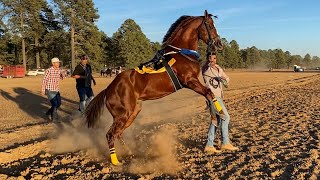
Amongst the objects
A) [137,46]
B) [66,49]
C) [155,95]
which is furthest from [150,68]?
[137,46]

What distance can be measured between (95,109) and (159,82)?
1480 mm

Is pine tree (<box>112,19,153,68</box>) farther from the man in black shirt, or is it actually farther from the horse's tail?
the horse's tail

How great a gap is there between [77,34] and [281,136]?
54403 mm

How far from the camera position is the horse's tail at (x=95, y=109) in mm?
7047

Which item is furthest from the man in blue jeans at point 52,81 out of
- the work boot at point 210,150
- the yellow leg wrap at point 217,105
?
the yellow leg wrap at point 217,105

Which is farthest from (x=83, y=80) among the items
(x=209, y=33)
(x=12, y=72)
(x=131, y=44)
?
(x=131, y=44)

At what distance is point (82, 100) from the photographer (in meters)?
11.0

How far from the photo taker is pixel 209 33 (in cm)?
686

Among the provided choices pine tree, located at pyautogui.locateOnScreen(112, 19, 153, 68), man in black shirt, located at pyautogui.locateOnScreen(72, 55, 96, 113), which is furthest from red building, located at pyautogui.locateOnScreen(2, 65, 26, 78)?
man in black shirt, located at pyautogui.locateOnScreen(72, 55, 96, 113)

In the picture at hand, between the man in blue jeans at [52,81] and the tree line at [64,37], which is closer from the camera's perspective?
the man in blue jeans at [52,81]

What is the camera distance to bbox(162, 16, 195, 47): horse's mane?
23.0ft

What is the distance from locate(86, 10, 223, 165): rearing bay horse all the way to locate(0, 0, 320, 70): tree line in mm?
51499

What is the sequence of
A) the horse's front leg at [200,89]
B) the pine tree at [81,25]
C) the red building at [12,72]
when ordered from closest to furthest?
1. the horse's front leg at [200,89]
2. the red building at [12,72]
3. the pine tree at [81,25]

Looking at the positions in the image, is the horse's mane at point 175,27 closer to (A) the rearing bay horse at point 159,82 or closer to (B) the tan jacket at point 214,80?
(A) the rearing bay horse at point 159,82
